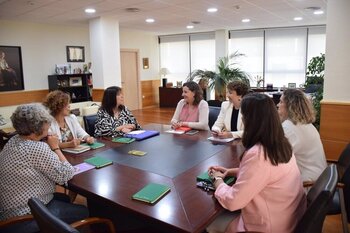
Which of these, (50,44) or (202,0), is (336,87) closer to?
(202,0)

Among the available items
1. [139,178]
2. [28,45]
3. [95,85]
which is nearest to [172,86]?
[95,85]

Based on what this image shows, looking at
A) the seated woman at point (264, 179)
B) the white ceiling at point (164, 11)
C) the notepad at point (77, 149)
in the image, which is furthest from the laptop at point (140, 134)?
the white ceiling at point (164, 11)

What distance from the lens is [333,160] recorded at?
13.0ft

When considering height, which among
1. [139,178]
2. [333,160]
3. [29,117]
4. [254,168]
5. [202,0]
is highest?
[202,0]

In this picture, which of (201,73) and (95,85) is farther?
(201,73)

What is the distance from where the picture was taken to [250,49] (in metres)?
8.81

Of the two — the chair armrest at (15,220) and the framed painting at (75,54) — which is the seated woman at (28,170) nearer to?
the chair armrest at (15,220)

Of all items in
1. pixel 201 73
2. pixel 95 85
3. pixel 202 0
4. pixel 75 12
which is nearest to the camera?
pixel 202 0

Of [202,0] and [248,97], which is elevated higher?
[202,0]

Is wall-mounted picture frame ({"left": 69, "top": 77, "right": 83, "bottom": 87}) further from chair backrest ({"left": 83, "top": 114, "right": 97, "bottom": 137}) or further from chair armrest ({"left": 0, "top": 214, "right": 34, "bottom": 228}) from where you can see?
chair armrest ({"left": 0, "top": 214, "right": 34, "bottom": 228})

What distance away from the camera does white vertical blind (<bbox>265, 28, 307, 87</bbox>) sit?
26.8 feet

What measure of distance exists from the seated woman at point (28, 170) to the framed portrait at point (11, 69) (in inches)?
205

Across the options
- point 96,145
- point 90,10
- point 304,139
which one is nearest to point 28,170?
point 96,145

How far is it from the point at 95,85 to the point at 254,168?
5595 mm
